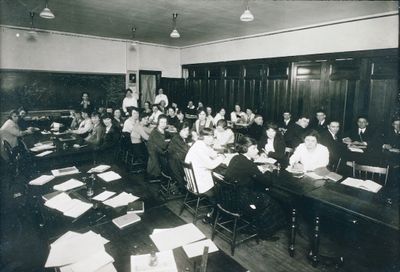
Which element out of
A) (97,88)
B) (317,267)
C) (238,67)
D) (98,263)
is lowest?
(317,267)

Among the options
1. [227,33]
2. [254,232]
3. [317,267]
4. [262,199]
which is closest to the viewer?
[317,267]

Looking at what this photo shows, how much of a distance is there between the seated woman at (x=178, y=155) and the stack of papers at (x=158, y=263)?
2467 mm

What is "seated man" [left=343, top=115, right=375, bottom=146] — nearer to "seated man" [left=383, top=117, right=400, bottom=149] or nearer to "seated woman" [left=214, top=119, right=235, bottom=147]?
"seated man" [left=383, top=117, right=400, bottom=149]

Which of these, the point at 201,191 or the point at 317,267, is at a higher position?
the point at 201,191

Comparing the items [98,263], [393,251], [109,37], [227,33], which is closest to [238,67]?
[227,33]

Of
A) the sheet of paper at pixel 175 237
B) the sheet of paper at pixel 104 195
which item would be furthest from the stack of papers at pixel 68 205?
the sheet of paper at pixel 175 237

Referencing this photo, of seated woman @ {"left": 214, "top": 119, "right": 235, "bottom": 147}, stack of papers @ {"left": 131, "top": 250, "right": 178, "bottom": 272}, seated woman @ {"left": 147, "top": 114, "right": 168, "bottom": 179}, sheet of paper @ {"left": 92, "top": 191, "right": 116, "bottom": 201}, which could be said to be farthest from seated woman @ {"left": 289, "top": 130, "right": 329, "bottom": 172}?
stack of papers @ {"left": 131, "top": 250, "right": 178, "bottom": 272}

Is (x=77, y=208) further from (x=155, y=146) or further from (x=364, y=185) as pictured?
(x=364, y=185)

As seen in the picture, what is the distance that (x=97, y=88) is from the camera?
10211 millimetres

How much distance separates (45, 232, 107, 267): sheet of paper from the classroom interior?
0.09 ft

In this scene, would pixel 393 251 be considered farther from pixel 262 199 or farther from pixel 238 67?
pixel 238 67

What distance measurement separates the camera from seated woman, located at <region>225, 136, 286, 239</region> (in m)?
3.38

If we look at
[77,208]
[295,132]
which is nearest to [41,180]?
[77,208]

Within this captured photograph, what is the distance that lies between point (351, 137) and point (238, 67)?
4515 millimetres
